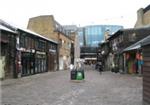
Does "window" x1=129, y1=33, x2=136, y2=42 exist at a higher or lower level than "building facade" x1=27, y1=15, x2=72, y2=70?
lower

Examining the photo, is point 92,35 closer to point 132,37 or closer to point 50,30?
point 50,30

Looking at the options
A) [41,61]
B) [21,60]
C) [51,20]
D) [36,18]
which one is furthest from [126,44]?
[36,18]

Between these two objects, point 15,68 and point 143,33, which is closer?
point 15,68

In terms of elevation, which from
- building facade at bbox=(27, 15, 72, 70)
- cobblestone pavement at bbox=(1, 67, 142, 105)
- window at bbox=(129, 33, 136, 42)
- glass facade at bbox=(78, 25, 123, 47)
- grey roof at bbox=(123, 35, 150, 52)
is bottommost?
cobblestone pavement at bbox=(1, 67, 142, 105)

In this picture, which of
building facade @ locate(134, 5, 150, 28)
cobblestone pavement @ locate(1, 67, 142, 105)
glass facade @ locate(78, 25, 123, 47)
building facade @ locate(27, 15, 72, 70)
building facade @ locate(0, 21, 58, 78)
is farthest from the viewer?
glass facade @ locate(78, 25, 123, 47)

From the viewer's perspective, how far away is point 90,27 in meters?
122

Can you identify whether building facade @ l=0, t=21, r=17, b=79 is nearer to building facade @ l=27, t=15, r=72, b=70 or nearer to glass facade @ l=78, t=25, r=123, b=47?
building facade @ l=27, t=15, r=72, b=70

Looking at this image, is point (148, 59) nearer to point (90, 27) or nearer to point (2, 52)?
point (2, 52)

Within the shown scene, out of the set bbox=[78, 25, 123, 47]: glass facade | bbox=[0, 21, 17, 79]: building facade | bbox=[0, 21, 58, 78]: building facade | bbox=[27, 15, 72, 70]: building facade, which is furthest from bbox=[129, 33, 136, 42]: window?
bbox=[78, 25, 123, 47]: glass facade

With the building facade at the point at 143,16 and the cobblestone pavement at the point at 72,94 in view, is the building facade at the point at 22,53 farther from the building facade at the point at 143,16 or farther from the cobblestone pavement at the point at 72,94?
the building facade at the point at 143,16

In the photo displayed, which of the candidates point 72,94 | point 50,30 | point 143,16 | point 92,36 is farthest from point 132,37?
point 92,36

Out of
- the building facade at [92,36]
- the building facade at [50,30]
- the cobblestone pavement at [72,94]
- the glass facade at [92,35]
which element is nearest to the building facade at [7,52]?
the cobblestone pavement at [72,94]

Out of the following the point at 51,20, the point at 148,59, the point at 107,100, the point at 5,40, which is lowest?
the point at 107,100

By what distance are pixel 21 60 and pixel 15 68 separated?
9.16 feet
